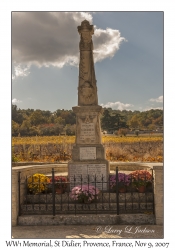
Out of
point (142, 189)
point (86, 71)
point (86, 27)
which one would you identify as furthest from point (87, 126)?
A: point (86, 27)

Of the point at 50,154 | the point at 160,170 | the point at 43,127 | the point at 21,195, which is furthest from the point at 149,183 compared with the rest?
the point at 43,127

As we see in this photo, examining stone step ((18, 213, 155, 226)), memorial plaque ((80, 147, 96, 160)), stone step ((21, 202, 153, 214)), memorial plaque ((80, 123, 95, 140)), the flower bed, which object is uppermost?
memorial plaque ((80, 123, 95, 140))

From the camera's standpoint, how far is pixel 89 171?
29.6 ft

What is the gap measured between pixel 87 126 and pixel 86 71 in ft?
5.42

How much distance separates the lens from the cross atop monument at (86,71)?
924cm

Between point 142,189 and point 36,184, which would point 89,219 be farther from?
point 36,184

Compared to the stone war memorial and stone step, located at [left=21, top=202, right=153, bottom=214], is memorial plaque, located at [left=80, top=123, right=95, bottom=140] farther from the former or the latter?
stone step, located at [left=21, top=202, right=153, bottom=214]

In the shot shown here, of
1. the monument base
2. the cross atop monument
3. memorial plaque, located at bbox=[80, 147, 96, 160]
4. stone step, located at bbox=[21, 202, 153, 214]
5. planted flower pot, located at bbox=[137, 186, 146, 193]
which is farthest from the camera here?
the cross atop monument

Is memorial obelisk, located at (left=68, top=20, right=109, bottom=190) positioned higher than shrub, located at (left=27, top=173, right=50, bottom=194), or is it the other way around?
memorial obelisk, located at (left=68, top=20, right=109, bottom=190)

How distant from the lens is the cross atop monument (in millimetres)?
9242

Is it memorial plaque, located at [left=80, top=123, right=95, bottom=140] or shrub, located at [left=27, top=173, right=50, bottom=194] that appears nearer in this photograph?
shrub, located at [left=27, top=173, right=50, bottom=194]

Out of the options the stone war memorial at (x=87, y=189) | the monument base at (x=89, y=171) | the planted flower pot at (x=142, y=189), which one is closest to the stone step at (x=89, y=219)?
the stone war memorial at (x=87, y=189)

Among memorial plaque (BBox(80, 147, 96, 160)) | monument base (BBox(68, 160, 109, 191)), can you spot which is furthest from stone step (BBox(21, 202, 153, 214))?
memorial plaque (BBox(80, 147, 96, 160))

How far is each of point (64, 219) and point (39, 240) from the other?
1614 millimetres
